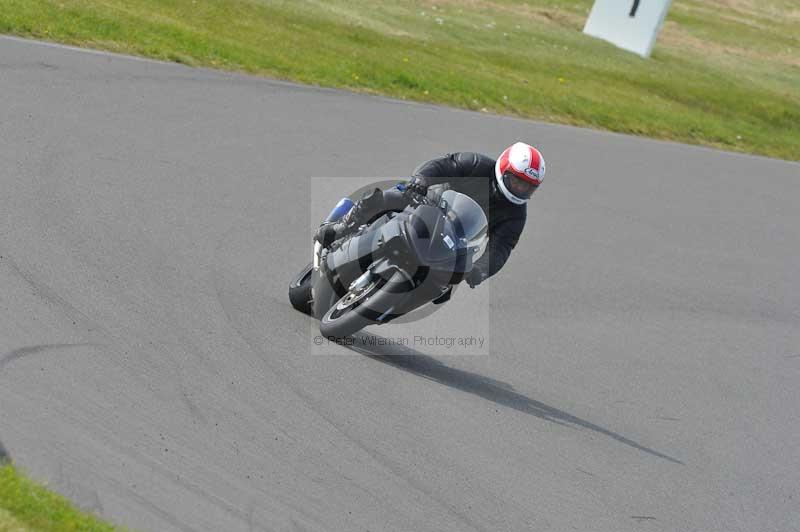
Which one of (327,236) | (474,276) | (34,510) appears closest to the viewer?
(34,510)

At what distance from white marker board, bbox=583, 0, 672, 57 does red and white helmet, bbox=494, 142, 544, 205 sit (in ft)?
72.8

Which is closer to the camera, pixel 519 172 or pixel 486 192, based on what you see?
pixel 519 172

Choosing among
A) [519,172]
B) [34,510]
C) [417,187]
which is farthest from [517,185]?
[34,510]

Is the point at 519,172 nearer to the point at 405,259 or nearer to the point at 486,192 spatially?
the point at 486,192

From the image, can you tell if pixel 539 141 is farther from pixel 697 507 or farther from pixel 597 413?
pixel 697 507

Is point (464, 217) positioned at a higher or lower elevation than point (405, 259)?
higher

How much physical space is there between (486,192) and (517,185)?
441mm

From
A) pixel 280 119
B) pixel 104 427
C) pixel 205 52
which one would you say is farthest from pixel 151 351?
pixel 205 52

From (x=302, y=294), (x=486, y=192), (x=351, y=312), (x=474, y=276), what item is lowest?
(x=302, y=294)

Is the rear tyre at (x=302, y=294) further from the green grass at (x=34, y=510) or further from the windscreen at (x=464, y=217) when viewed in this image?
the green grass at (x=34, y=510)

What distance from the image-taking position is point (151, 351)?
6.55 m

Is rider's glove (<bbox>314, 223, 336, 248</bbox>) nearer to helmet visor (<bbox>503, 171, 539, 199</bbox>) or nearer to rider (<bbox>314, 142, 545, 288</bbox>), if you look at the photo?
rider (<bbox>314, 142, 545, 288</bbox>)

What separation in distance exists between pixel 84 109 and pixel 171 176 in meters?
1.83

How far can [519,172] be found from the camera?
7.70m
